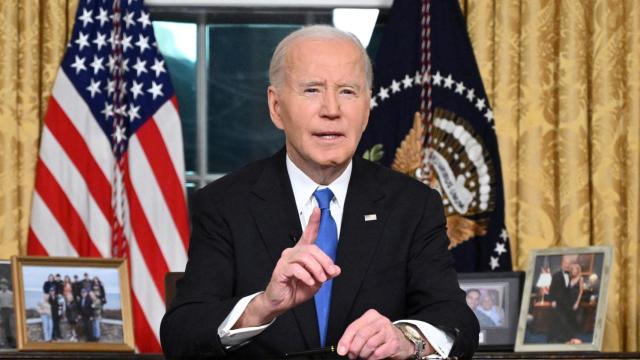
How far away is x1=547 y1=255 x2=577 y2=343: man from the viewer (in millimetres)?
3963

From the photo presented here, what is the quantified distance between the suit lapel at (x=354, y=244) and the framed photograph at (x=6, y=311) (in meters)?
1.87

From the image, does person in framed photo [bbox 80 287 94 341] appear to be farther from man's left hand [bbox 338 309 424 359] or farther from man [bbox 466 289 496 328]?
man's left hand [bbox 338 309 424 359]

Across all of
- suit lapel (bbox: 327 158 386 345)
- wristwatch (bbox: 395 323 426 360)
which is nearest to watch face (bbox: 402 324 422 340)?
wristwatch (bbox: 395 323 426 360)

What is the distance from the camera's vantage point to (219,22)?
482 cm

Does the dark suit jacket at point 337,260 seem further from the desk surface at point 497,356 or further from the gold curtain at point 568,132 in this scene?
the gold curtain at point 568,132

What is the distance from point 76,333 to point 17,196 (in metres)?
0.67

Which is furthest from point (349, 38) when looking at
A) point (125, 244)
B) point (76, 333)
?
point (125, 244)

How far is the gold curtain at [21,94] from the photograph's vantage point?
4328 mm

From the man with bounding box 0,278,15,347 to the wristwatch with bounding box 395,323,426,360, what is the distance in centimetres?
212

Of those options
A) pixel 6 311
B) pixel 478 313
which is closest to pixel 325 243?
pixel 478 313

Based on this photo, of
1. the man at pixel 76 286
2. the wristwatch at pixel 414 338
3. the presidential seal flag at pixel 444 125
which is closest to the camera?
the wristwatch at pixel 414 338

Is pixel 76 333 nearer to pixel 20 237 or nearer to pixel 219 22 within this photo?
pixel 20 237

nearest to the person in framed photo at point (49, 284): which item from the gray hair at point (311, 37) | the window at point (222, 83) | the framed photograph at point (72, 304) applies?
the framed photograph at point (72, 304)

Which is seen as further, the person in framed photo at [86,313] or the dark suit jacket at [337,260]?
the person in framed photo at [86,313]
